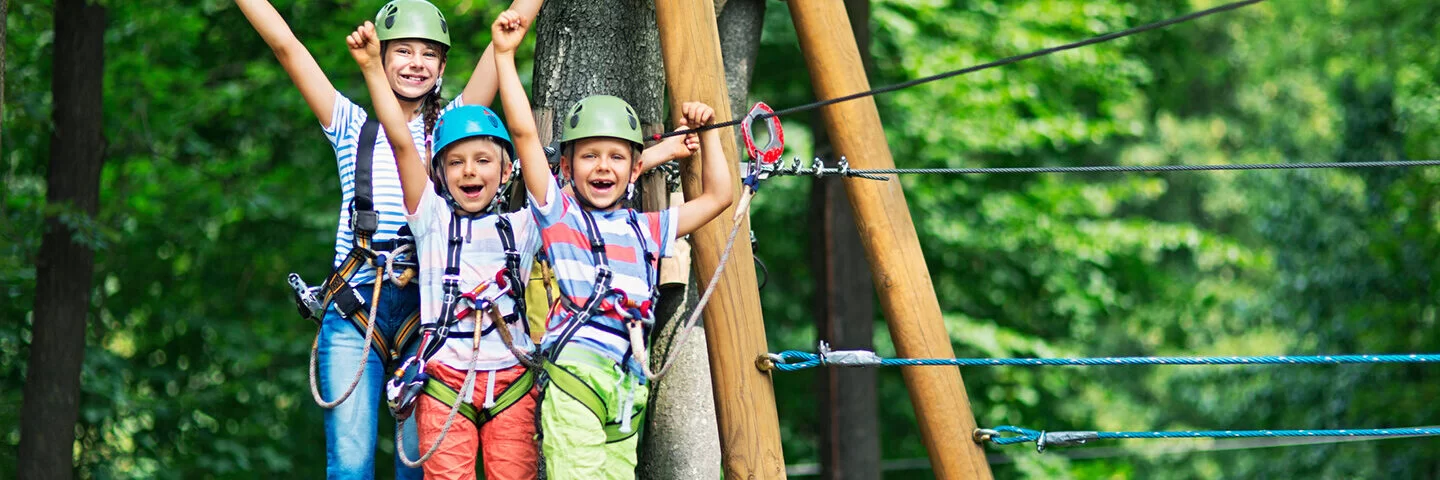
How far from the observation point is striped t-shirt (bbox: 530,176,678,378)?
11.3 ft

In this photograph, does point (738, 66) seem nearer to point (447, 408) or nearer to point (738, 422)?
point (738, 422)

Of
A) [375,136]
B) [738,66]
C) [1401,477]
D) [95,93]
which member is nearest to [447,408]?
[375,136]

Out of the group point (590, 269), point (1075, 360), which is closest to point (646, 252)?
point (590, 269)

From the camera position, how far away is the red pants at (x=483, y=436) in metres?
3.49

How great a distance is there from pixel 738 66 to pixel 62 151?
3.37 metres

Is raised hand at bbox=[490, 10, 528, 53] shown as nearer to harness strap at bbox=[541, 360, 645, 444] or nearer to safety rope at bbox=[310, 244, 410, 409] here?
safety rope at bbox=[310, 244, 410, 409]

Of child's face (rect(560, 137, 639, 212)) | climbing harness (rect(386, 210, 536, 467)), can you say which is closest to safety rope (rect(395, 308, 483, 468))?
climbing harness (rect(386, 210, 536, 467))

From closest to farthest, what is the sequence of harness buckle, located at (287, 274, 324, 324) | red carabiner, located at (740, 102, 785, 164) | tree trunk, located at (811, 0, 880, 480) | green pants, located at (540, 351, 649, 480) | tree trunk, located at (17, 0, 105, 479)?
green pants, located at (540, 351, 649, 480) → harness buckle, located at (287, 274, 324, 324) → red carabiner, located at (740, 102, 785, 164) → tree trunk, located at (17, 0, 105, 479) → tree trunk, located at (811, 0, 880, 480)

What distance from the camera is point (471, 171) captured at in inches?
140

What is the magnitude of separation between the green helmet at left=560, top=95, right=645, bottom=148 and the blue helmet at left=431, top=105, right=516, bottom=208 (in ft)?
0.57

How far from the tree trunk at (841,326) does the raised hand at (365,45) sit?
5703 mm

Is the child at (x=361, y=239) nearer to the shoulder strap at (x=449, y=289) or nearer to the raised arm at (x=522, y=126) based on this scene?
the shoulder strap at (x=449, y=289)

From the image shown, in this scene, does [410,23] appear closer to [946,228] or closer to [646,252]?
[646,252]

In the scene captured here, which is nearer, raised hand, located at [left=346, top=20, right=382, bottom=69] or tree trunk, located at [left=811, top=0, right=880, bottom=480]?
raised hand, located at [left=346, top=20, right=382, bottom=69]
